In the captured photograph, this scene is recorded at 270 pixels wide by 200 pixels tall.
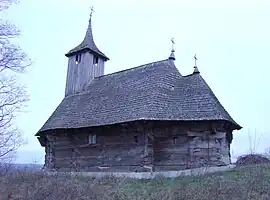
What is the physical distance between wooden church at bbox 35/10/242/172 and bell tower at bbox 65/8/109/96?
2057 mm

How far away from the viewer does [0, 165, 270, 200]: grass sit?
9711 millimetres

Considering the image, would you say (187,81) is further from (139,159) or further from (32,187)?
(32,187)

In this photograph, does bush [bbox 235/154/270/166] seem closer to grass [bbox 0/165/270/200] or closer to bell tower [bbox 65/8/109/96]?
grass [bbox 0/165/270/200]

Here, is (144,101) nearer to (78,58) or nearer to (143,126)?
(143,126)

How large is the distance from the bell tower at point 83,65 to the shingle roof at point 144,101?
161 centimetres

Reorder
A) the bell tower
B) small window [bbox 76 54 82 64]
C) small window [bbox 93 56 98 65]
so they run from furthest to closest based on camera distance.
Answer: small window [bbox 93 56 98 65] < small window [bbox 76 54 82 64] < the bell tower

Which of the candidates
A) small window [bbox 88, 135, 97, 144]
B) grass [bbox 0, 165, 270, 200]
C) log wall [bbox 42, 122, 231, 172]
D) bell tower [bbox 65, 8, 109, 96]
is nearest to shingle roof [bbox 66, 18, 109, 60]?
bell tower [bbox 65, 8, 109, 96]

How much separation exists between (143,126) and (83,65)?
30.3 ft

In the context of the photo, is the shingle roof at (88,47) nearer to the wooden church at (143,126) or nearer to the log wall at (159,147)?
the wooden church at (143,126)

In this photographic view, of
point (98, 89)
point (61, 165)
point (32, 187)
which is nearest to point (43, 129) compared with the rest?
Result: point (61, 165)

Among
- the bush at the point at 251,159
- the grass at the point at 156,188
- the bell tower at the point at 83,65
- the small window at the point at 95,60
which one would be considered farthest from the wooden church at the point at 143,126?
the small window at the point at 95,60

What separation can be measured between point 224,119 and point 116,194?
6.15m

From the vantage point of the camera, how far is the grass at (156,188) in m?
9.71

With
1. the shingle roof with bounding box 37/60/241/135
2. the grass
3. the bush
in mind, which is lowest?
the grass
